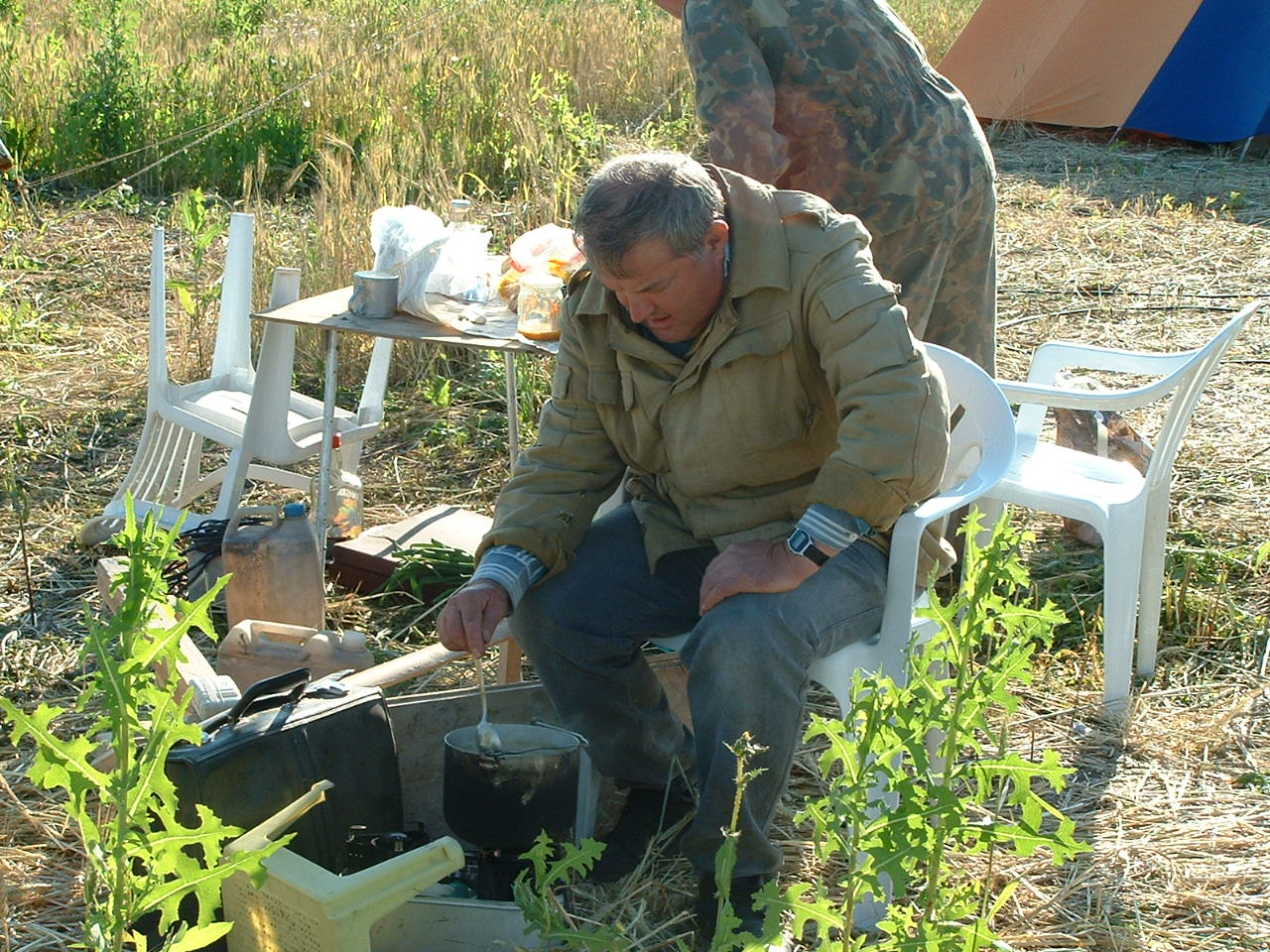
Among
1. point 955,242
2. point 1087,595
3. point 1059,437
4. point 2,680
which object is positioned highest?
point 955,242

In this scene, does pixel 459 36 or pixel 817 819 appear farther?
A: pixel 459 36

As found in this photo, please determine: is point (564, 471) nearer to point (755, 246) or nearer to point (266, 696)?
point (755, 246)

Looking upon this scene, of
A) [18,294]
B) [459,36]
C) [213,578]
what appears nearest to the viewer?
[213,578]

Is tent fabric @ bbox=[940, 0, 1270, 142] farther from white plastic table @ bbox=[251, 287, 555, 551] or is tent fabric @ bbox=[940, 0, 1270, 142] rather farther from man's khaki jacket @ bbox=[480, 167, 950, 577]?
man's khaki jacket @ bbox=[480, 167, 950, 577]

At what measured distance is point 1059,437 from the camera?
470 centimetres

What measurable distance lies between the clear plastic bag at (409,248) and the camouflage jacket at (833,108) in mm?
963

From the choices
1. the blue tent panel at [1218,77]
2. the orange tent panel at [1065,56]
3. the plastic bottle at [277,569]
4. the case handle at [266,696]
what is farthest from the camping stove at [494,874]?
the orange tent panel at [1065,56]

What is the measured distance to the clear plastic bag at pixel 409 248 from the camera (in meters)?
4.10

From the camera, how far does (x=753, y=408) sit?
2873mm

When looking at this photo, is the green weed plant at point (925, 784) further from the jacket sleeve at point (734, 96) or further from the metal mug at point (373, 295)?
the metal mug at point (373, 295)

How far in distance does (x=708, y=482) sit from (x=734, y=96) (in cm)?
118

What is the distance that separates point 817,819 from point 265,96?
8667 millimetres

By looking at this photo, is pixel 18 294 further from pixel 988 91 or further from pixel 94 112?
pixel 988 91

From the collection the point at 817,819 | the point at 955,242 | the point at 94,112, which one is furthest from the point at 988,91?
the point at 817,819
